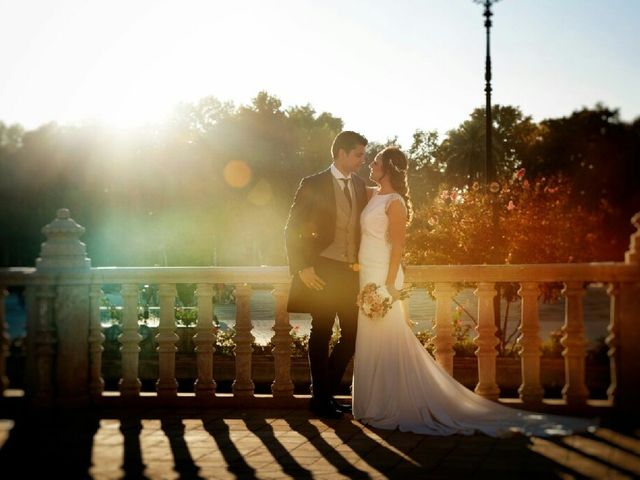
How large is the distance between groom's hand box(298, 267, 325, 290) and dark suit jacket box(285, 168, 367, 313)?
5 cm

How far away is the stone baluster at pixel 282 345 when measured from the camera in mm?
8039

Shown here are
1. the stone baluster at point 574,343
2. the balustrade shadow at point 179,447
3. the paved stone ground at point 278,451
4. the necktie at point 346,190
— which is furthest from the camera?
the necktie at point 346,190

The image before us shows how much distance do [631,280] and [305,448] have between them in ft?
10.00

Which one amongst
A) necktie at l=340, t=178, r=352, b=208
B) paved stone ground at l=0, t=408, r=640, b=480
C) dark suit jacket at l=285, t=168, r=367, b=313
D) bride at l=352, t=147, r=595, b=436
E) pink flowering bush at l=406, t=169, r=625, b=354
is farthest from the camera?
pink flowering bush at l=406, t=169, r=625, b=354

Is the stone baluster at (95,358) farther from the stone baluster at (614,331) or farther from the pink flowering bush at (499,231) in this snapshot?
the pink flowering bush at (499,231)

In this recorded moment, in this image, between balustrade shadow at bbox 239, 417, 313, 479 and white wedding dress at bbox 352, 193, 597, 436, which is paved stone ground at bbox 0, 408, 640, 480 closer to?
balustrade shadow at bbox 239, 417, 313, 479

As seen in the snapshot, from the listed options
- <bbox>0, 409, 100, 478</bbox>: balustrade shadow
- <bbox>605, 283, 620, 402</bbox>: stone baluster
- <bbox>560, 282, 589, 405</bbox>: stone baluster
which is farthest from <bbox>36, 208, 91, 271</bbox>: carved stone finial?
<bbox>605, 283, 620, 402</bbox>: stone baluster

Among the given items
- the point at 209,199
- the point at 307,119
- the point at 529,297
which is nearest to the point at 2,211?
the point at 529,297

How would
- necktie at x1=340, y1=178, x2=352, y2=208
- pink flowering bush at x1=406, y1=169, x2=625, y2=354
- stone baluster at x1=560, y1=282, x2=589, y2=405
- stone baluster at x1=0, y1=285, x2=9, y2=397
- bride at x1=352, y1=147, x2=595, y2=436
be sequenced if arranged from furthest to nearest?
pink flowering bush at x1=406, y1=169, x2=625, y2=354 < stone baluster at x1=0, y1=285, x2=9, y2=397 < necktie at x1=340, y1=178, x2=352, y2=208 < stone baluster at x1=560, y1=282, x2=589, y2=405 < bride at x1=352, y1=147, x2=595, y2=436

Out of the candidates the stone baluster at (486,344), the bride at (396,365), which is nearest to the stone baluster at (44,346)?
the bride at (396,365)

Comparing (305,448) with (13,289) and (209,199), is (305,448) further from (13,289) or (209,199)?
(209,199)

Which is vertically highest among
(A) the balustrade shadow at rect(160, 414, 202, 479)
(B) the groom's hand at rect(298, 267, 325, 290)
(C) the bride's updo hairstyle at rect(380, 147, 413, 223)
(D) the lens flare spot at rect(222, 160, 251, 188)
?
(D) the lens flare spot at rect(222, 160, 251, 188)

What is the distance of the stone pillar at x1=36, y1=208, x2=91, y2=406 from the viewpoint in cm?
809

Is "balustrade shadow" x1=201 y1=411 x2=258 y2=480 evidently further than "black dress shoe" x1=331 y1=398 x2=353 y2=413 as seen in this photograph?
No
